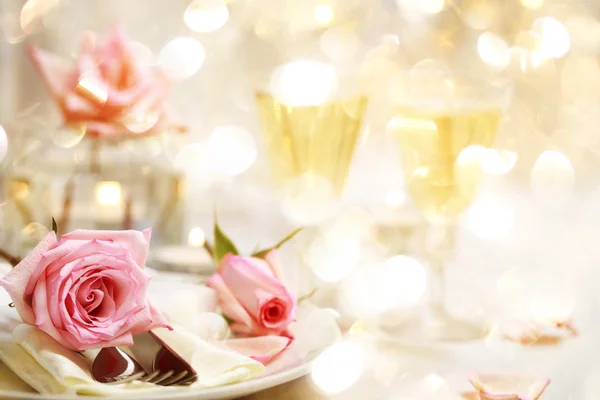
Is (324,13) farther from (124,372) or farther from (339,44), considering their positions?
(124,372)

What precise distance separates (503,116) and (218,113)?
50.5 inches

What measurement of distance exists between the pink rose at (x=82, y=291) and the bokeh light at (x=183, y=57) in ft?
4.58

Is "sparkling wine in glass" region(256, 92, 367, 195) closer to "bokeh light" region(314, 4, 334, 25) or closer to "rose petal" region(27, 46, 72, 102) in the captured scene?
"rose petal" region(27, 46, 72, 102)

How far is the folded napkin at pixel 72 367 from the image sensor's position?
1.33 feet

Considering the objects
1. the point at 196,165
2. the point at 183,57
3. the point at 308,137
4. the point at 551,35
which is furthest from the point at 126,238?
the point at 551,35

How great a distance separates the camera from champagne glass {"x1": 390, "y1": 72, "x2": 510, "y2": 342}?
29.4 inches

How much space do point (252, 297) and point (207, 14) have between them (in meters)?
1.30

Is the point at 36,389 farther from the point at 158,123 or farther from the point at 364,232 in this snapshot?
the point at 364,232

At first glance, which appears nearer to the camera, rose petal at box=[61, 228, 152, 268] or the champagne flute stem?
rose petal at box=[61, 228, 152, 268]

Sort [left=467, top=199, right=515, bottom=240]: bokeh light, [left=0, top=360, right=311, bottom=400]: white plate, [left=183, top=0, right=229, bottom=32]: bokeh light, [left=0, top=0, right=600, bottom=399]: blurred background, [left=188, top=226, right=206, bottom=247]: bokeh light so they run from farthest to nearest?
[left=183, top=0, right=229, bottom=32]: bokeh light
[left=467, top=199, right=515, bottom=240]: bokeh light
[left=188, top=226, right=206, bottom=247]: bokeh light
[left=0, top=0, right=600, bottom=399]: blurred background
[left=0, top=360, right=311, bottom=400]: white plate

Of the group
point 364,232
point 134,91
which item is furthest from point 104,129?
point 364,232

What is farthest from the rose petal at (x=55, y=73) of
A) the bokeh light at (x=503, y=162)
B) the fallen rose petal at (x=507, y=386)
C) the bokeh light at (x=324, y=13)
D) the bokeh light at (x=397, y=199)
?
the bokeh light at (x=503, y=162)

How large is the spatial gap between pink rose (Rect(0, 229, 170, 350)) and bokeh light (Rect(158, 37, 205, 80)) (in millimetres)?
1395

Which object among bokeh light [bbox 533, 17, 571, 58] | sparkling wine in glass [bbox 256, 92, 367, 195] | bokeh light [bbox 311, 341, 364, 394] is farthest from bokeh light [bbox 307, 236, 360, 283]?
bokeh light [bbox 533, 17, 571, 58]
